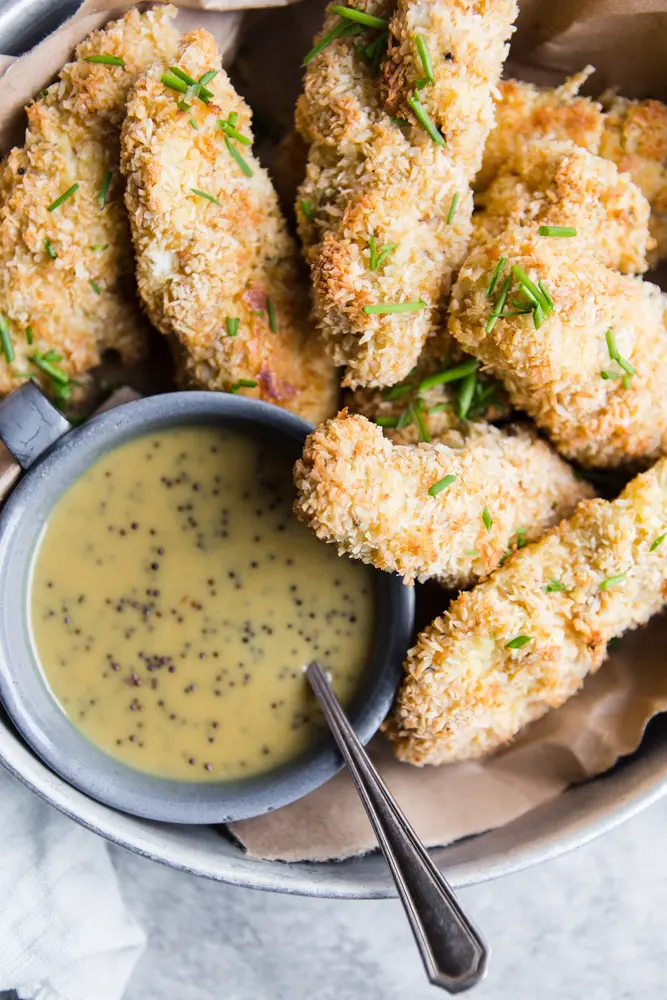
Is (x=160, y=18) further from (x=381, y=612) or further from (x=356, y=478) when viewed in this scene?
(x=381, y=612)

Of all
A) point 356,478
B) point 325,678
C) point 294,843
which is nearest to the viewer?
point 356,478

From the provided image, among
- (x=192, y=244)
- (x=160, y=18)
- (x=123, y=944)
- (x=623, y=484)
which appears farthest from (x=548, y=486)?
(x=123, y=944)

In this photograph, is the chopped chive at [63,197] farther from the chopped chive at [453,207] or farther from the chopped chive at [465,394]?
the chopped chive at [465,394]

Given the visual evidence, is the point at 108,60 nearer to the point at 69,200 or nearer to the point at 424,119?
the point at 69,200

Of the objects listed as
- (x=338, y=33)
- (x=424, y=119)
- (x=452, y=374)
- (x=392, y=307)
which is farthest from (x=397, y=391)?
(x=338, y=33)

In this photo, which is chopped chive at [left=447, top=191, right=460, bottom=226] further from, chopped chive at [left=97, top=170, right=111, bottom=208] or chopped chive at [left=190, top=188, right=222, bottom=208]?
chopped chive at [left=97, top=170, right=111, bottom=208]

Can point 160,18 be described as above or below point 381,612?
above
